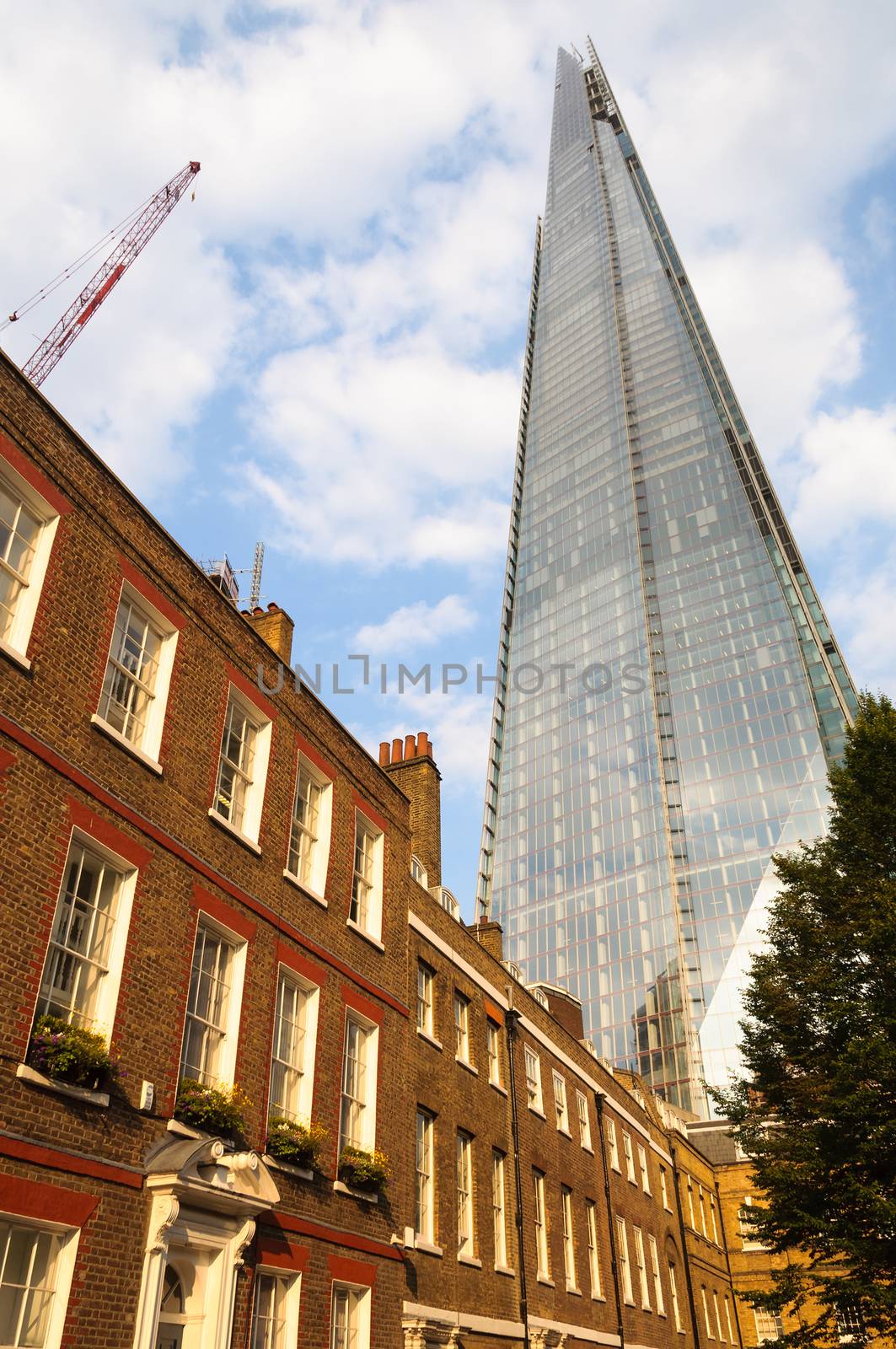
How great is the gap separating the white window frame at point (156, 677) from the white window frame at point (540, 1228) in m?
17.0

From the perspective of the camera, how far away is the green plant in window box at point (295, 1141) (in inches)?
549

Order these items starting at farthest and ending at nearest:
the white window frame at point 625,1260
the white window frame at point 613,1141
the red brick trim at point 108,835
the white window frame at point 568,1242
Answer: the white window frame at point 613,1141 → the white window frame at point 625,1260 → the white window frame at point 568,1242 → the red brick trim at point 108,835

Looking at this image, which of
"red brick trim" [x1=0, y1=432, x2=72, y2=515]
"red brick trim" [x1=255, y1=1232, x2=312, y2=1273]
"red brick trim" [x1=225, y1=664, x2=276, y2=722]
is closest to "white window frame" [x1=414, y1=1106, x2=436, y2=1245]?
"red brick trim" [x1=255, y1=1232, x2=312, y2=1273]

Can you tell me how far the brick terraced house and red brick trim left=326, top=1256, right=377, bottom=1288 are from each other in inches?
2.2

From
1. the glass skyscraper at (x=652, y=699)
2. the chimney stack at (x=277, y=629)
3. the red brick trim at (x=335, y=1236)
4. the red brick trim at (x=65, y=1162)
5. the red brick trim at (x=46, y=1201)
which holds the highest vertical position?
the glass skyscraper at (x=652, y=699)

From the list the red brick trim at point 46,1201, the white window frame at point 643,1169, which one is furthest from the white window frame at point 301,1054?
the white window frame at point 643,1169

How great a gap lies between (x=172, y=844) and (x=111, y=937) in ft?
5.10

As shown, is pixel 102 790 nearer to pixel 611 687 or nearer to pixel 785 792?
pixel 785 792

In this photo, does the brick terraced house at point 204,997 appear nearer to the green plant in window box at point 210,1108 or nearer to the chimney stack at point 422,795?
the green plant in window box at point 210,1108

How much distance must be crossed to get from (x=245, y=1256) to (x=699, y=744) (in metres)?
110

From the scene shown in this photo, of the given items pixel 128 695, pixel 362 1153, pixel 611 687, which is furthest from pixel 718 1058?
pixel 128 695

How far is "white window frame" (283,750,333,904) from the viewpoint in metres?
16.6

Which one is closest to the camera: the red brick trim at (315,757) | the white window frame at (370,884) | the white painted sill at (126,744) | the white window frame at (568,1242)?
the white painted sill at (126,744)

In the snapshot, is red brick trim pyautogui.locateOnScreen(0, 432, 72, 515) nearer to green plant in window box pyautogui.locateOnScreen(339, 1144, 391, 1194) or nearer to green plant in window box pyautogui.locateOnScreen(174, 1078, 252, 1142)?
green plant in window box pyautogui.locateOnScreen(174, 1078, 252, 1142)
